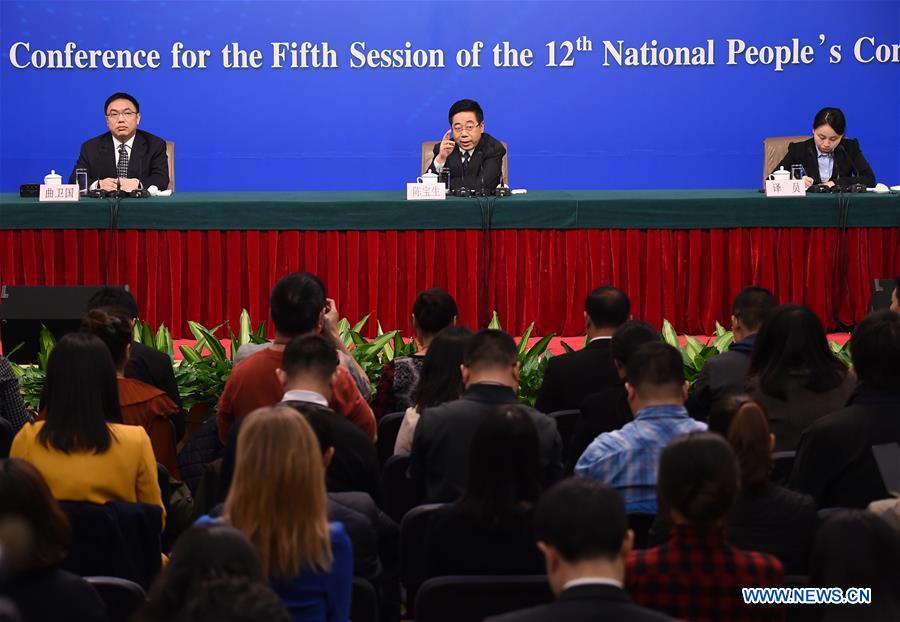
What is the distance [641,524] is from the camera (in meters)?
2.72

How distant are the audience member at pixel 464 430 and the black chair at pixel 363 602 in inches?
22.7

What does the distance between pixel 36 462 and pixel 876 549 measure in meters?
1.68

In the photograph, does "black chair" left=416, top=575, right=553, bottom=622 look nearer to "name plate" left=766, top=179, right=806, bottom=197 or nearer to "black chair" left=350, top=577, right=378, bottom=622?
"black chair" left=350, top=577, right=378, bottom=622

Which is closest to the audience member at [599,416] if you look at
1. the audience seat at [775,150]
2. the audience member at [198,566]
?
the audience member at [198,566]

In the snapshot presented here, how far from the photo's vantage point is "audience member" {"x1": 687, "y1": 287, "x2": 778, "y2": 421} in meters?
3.67

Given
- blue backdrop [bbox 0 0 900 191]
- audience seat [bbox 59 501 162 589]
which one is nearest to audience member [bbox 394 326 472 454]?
audience seat [bbox 59 501 162 589]

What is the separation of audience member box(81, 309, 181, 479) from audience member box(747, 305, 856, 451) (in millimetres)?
1574

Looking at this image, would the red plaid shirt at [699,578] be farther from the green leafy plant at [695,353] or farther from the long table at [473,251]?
the long table at [473,251]

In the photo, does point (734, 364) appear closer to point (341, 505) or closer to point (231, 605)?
point (341, 505)

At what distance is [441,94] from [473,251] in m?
2.87

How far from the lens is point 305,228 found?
6719mm

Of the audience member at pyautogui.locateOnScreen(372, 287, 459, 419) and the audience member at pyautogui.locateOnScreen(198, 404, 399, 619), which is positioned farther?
the audience member at pyautogui.locateOnScreen(372, 287, 459, 419)

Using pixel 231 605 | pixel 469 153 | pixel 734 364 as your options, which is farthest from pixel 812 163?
pixel 231 605

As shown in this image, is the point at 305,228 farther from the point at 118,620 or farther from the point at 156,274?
the point at 118,620
